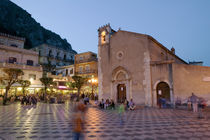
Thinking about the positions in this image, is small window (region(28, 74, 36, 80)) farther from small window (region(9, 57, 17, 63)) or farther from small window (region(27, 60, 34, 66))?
small window (region(9, 57, 17, 63))

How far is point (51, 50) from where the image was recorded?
48.2 meters

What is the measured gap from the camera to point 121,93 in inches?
836

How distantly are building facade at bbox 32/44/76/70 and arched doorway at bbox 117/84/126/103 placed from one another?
30864 mm

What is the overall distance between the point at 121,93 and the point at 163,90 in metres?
5.76

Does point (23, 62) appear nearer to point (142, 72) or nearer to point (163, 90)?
point (142, 72)

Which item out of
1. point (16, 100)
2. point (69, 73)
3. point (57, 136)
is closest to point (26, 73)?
point (16, 100)

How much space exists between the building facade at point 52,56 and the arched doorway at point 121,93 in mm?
30864

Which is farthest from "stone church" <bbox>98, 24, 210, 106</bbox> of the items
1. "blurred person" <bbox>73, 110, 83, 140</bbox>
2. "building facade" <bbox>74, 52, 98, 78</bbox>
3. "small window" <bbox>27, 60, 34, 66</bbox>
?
"small window" <bbox>27, 60, 34, 66</bbox>

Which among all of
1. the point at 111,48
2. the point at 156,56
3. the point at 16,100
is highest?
the point at 111,48

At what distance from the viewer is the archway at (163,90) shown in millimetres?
17111

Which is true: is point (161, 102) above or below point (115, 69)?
below

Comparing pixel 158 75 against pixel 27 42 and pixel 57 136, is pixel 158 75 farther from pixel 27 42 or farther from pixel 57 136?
pixel 27 42

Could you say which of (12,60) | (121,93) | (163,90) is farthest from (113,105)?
(12,60)

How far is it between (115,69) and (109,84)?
2291 millimetres
